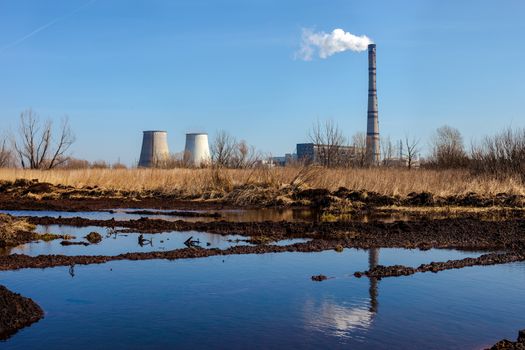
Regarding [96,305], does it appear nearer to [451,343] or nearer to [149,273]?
[149,273]

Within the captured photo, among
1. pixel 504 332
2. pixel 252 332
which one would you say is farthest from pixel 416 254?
pixel 252 332

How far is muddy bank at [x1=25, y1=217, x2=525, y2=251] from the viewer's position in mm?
11938

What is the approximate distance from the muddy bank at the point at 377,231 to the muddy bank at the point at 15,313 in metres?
6.37

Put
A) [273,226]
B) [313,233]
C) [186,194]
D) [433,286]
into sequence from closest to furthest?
[433,286] → [313,233] → [273,226] → [186,194]

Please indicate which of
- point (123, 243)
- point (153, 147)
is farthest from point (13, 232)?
point (153, 147)

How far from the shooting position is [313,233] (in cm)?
1372

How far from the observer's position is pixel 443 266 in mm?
9258

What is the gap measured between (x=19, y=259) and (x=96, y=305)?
10.7 feet

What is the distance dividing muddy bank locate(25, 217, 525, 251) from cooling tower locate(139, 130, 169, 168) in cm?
3238

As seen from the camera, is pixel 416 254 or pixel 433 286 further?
pixel 416 254

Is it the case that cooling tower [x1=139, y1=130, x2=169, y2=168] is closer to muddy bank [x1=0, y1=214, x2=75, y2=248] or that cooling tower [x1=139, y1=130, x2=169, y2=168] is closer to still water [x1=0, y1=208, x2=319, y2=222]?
still water [x1=0, y1=208, x2=319, y2=222]

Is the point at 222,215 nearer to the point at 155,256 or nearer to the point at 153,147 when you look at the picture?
the point at 155,256

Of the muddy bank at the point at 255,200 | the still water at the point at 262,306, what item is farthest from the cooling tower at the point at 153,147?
the still water at the point at 262,306

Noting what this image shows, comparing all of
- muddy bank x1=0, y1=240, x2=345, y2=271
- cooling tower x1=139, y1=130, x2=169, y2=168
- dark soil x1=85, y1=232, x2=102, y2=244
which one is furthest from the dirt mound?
cooling tower x1=139, y1=130, x2=169, y2=168
